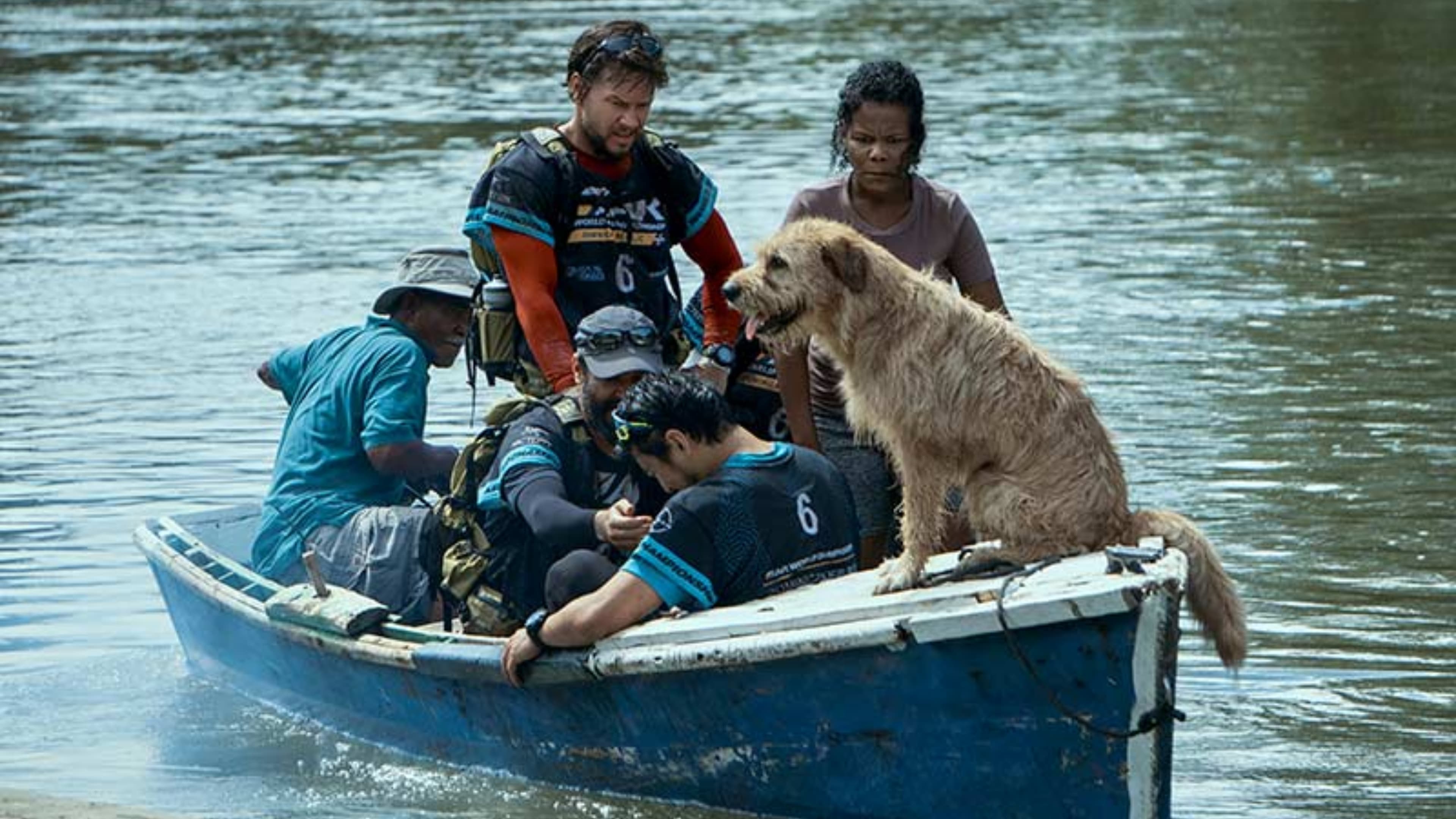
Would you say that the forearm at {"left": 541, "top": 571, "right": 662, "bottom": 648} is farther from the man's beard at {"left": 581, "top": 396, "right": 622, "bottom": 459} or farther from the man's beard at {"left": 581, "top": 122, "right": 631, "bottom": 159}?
the man's beard at {"left": 581, "top": 122, "right": 631, "bottom": 159}

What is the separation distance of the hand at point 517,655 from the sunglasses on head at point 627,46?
1702 mm

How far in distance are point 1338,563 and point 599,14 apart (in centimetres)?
2705

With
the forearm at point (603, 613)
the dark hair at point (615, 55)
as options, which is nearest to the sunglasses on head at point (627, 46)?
the dark hair at point (615, 55)

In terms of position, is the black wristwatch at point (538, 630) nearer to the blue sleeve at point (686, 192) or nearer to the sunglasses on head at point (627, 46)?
the blue sleeve at point (686, 192)

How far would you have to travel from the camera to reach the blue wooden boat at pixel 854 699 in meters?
6.10

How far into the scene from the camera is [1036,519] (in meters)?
6.39

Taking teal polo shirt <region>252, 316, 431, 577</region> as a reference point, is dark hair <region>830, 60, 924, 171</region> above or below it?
above

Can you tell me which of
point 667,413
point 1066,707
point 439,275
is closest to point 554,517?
point 667,413

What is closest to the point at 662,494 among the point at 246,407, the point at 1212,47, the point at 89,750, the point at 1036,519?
the point at 1036,519

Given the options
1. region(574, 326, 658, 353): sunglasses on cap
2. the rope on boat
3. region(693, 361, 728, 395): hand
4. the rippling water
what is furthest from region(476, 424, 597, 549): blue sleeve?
the rope on boat

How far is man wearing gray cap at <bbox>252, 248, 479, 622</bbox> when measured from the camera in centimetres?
832

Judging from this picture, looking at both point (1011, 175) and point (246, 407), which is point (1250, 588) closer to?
point (246, 407)

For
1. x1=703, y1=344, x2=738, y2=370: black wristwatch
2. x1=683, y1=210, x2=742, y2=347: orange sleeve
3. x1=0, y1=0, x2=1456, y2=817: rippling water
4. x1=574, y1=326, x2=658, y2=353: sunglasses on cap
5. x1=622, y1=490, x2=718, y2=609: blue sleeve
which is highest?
x1=574, y1=326, x2=658, y2=353: sunglasses on cap

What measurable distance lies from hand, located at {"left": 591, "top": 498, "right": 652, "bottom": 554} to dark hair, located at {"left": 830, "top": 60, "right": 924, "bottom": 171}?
1163 millimetres
